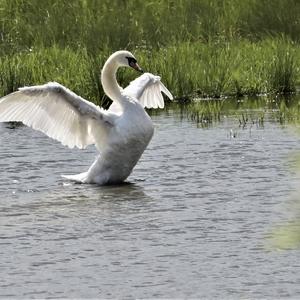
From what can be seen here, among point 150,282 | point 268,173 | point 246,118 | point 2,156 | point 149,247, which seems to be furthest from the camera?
point 246,118

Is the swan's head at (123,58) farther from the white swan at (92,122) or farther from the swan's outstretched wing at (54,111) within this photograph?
the swan's outstretched wing at (54,111)

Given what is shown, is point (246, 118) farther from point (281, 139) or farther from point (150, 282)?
point (150, 282)

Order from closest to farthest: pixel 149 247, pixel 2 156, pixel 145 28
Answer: pixel 149 247
pixel 2 156
pixel 145 28

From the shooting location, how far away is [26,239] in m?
8.91

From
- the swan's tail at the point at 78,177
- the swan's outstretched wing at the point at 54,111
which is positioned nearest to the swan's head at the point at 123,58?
the swan's outstretched wing at the point at 54,111

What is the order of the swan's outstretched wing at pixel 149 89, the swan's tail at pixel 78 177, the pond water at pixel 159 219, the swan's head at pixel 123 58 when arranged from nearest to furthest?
the pond water at pixel 159 219
the swan's tail at pixel 78 177
the swan's head at pixel 123 58
the swan's outstretched wing at pixel 149 89

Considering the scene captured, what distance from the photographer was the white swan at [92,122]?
11.0 m

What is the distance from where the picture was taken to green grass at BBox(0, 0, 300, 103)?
1675cm

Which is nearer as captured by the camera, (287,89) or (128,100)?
(128,100)

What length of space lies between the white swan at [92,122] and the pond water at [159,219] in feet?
0.64

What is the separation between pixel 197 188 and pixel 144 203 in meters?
0.64

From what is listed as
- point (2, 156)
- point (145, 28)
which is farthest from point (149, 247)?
point (145, 28)

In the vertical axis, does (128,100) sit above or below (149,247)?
above

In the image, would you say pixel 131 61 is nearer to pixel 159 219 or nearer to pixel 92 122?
pixel 92 122
